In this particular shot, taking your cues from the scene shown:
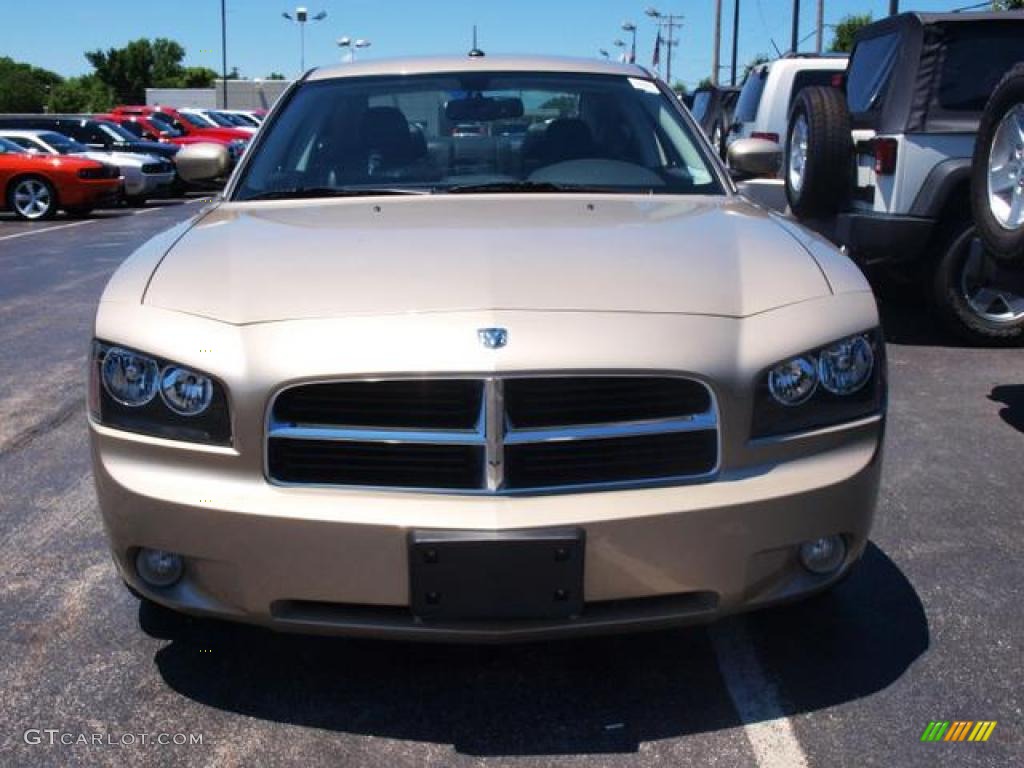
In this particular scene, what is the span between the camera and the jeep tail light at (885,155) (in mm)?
6922

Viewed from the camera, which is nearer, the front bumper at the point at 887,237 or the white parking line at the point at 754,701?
the white parking line at the point at 754,701

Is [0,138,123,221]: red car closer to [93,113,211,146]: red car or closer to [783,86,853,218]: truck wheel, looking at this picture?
[93,113,211,146]: red car

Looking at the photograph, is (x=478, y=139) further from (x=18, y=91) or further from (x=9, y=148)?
(x=18, y=91)

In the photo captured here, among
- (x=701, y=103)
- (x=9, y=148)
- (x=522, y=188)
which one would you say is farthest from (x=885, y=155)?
(x=9, y=148)

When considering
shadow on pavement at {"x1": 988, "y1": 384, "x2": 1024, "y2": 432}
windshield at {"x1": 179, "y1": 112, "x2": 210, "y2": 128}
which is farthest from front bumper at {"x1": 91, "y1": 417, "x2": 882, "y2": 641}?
windshield at {"x1": 179, "y1": 112, "x2": 210, "y2": 128}

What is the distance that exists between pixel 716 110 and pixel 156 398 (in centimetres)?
1393

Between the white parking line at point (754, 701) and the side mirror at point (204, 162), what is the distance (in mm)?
2798

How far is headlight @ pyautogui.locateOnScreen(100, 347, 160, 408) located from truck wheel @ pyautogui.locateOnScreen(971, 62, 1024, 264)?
4.05 metres

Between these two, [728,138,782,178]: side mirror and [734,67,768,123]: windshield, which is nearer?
[728,138,782,178]: side mirror

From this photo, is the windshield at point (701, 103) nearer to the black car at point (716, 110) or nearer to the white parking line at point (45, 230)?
the black car at point (716, 110)

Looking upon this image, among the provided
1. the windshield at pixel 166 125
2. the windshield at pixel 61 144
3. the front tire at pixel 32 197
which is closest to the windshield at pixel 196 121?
the windshield at pixel 166 125

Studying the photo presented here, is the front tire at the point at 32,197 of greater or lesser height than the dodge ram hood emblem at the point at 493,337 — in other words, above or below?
below

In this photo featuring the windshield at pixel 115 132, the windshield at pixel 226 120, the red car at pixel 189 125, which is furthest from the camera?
the windshield at pixel 226 120

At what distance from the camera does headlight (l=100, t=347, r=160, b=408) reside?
8.82 ft
